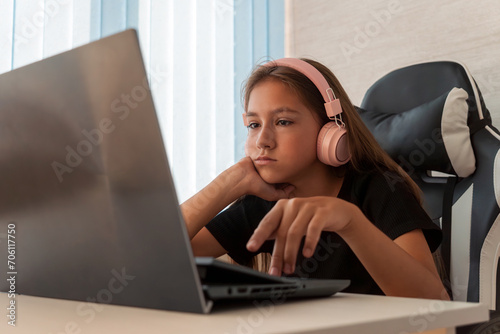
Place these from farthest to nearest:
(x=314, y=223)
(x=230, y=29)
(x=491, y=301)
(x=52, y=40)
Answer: (x=230, y=29), (x=52, y=40), (x=491, y=301), (x=314, y=223)

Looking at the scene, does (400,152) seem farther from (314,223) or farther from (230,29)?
(230,29)

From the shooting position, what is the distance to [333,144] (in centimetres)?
107

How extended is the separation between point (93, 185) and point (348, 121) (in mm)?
806

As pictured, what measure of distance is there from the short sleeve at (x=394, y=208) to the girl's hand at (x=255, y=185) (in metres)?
0.19

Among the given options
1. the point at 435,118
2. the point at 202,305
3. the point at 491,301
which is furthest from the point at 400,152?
the point at 202,305

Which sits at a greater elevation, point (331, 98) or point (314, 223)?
point (331, 98)

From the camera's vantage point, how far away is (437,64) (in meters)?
1.27

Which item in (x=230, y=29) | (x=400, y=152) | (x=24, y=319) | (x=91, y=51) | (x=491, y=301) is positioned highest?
(x=230, y=29)

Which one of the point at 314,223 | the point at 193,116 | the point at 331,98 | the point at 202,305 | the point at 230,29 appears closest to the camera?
the point at 202,305

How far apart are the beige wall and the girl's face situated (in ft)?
2.33

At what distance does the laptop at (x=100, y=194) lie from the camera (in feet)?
1.35

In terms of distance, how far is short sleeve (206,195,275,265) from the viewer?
1220mm

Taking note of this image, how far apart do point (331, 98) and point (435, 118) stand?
0.25m

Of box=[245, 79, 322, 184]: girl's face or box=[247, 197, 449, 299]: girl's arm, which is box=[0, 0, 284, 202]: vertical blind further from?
box=[247, 197, 449, 299]: girl's arm
